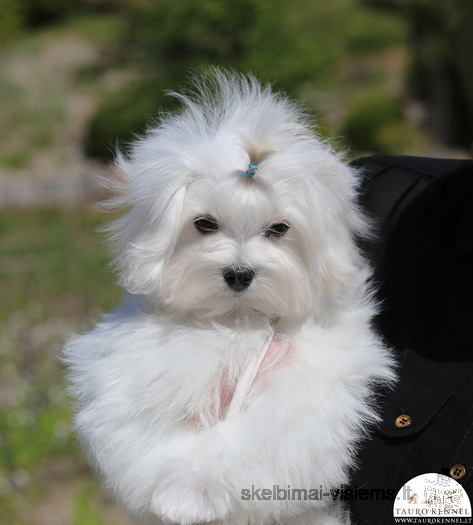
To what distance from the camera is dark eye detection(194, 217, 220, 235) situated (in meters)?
1.88

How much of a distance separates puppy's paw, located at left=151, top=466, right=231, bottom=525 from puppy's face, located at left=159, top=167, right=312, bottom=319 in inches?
19.3

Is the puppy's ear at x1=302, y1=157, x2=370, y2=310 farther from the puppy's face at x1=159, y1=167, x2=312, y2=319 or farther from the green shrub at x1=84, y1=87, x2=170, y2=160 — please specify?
the green shrub at x1=84, y1=87, x2=170, y2=160

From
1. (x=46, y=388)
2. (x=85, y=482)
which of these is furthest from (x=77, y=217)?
(x=85, y=482)

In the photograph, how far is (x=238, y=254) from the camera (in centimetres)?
181

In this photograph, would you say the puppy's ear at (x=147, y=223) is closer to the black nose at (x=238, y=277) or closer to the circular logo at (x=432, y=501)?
the black nose at (x=238, y=277)

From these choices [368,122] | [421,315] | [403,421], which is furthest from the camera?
[368,122]

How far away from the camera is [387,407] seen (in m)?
1.88

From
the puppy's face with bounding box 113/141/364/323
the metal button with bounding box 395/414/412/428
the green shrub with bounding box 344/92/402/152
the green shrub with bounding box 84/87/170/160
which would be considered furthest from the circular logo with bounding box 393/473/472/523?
the green shrub with bounding box 344/92/402/152

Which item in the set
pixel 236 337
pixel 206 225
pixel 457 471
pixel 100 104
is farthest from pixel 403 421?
pixel 100 104

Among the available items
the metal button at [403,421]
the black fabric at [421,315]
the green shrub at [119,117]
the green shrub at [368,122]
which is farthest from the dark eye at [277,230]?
the green shrub at [368,122]

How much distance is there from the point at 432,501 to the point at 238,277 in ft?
2.60

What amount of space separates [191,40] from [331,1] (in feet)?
44.7

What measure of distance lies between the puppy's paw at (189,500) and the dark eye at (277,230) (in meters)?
0.71

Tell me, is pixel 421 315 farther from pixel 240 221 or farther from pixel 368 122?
pixel 368 122
